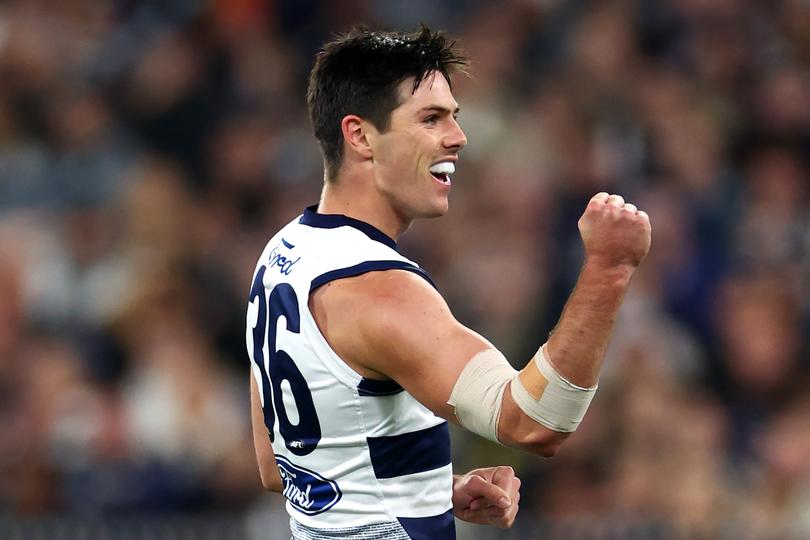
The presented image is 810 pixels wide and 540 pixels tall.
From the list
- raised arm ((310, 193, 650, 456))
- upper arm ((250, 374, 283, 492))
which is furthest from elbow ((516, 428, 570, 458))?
upper arm ((250, 374, 283, 492))

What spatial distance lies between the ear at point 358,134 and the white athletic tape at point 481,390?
2.65 feet

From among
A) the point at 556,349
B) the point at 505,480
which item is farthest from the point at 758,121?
the point at 556,349

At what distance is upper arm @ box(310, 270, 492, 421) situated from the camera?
3.54 m

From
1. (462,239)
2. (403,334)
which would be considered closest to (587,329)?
(403,334)

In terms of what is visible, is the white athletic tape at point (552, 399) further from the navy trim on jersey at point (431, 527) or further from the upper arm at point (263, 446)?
the upper arm at point (263, 446)

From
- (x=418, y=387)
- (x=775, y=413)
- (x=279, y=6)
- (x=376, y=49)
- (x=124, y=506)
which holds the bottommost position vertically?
(x=124, y=506)

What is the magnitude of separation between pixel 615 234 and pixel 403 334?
56 centimetres

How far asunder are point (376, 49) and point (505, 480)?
1.28 m

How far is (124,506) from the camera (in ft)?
26.0

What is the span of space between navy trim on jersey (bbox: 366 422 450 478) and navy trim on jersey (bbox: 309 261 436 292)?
432 millimetres

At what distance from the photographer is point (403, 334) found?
3.56 m

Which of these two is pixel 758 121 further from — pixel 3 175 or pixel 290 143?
pixel 3 175

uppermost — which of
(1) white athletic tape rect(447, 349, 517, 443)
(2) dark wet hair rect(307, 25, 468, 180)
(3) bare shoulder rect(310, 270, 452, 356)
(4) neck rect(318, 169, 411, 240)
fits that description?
(2) dark wet hair rect(307, 25, 468, 180)

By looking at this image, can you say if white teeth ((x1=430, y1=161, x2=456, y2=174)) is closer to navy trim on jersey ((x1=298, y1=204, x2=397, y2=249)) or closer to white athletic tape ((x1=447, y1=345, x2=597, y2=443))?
navy trim on jersey ((x1=298, y1=204, x2=397, y2=249))
